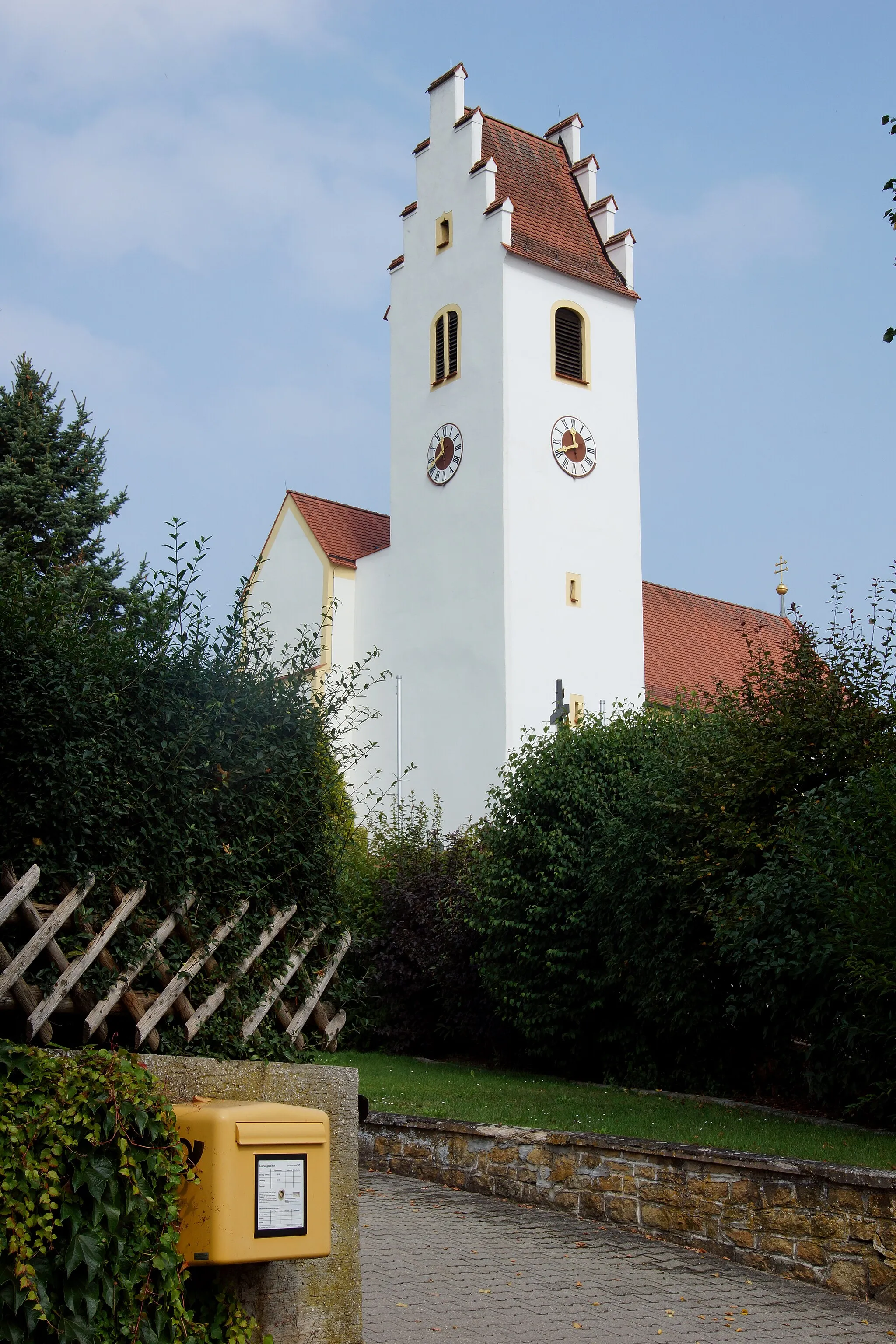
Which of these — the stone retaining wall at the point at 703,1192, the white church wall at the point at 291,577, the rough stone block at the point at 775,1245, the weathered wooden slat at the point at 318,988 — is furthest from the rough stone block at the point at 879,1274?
the white church wall at the point at 291,577

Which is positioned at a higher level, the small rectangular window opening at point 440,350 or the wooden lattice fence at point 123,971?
the small rectangular window opening at point 440,350

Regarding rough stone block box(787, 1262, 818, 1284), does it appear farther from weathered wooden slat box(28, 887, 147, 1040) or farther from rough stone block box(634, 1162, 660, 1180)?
weathered wooden slat box(28, 887, 147, 1040)

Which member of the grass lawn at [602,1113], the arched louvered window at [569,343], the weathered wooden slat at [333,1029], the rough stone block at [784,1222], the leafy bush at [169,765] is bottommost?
the rough stone block at [784,1222]

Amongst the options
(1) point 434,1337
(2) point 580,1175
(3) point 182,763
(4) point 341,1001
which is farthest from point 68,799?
(2) point 580,1175

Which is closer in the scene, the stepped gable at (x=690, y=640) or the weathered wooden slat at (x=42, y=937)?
the weathered wooden slat at (x=42, y=937)

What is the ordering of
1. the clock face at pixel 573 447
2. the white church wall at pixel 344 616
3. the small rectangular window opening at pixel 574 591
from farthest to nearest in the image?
the white church wall at pixel 344 616 → the clock face at pixel 573 447 → the small rectangular window opening at pixel 574 591

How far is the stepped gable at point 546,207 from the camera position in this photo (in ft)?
117

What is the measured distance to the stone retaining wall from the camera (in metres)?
7.72

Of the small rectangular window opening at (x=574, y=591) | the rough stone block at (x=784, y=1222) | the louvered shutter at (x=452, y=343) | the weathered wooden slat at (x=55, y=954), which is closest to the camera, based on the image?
the weathered wooden slat at (x=55, y=954)

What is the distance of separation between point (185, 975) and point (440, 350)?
3190 cm

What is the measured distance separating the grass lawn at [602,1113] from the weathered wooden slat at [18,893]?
5.46 meters

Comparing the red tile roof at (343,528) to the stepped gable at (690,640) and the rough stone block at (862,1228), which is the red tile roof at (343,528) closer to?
the stepped gable at (690,640)

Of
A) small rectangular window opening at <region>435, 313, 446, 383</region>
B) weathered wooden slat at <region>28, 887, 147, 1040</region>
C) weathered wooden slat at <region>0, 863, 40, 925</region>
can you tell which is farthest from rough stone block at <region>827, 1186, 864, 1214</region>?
small rectangular window opening at <region>435, 313, 446, 383</region>

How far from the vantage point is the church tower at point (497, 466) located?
33.4 metres
